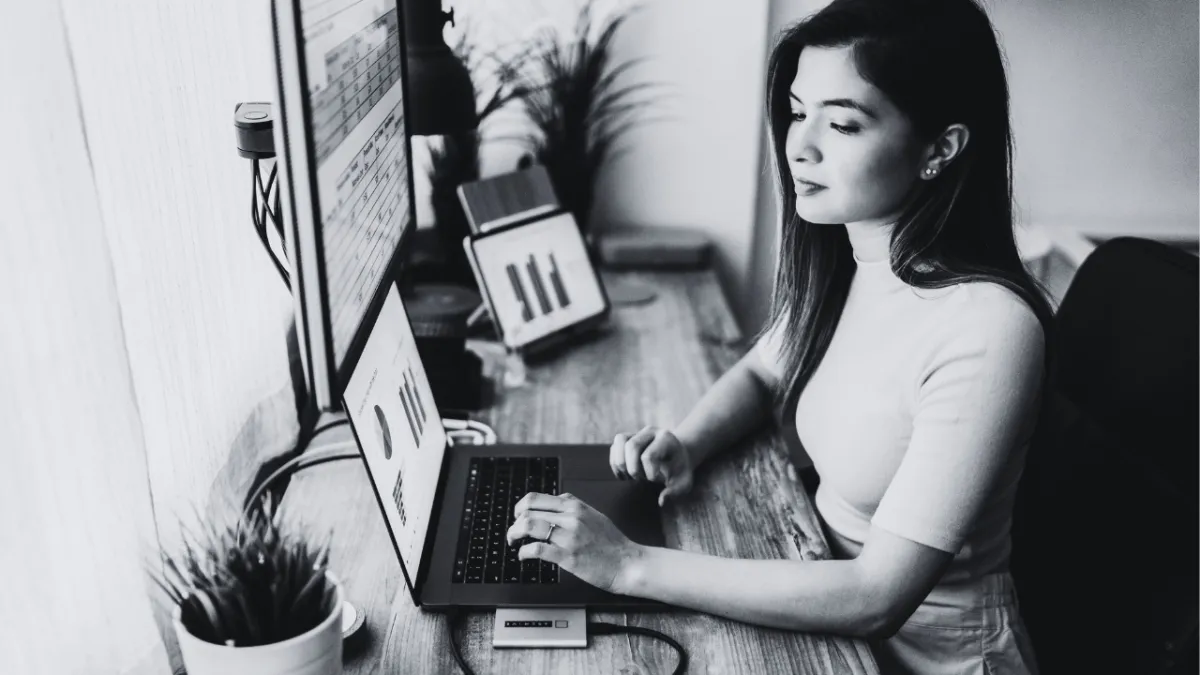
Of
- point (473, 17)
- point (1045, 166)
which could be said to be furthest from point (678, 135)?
point (1045, 166)

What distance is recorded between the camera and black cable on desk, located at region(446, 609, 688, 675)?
874mm

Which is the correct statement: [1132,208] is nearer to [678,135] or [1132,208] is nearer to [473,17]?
[678,135]

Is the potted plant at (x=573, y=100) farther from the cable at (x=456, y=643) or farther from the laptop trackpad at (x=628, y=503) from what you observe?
the cable at (x=456, y=643)

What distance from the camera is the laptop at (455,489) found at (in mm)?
958

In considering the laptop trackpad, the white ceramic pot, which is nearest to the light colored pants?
the laptop trackpad

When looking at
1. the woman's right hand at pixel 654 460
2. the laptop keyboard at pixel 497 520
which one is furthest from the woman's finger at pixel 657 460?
the laptop keyboard at pixel 497 520

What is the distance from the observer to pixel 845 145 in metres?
1.05

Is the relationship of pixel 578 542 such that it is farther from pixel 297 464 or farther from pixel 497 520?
pixel 297 464

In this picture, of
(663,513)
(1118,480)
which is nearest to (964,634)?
(1118,480)

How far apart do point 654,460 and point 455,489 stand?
0.80 feet

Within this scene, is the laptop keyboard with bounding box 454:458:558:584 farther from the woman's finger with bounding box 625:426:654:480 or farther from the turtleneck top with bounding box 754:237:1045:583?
the turtleneck top with bounding box 754:237:1045:583

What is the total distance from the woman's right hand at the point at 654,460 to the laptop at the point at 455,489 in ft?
0.07

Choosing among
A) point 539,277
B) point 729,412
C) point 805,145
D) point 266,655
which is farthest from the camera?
point 539,277

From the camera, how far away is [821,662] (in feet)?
2.95
